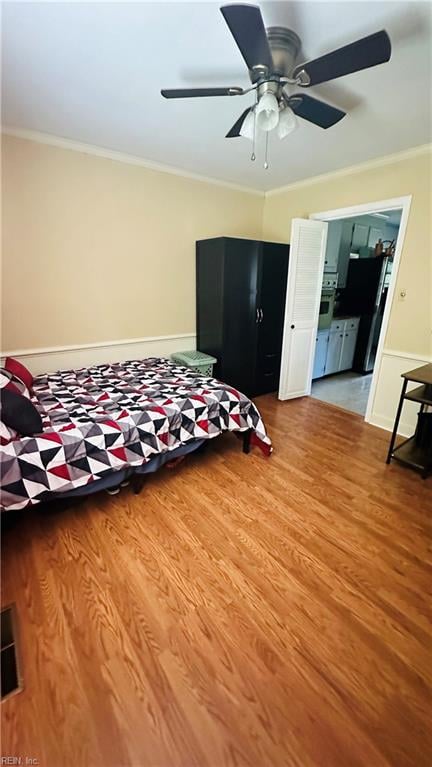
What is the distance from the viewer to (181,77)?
1.82 m

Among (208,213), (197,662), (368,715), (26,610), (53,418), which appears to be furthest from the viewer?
(208,213)

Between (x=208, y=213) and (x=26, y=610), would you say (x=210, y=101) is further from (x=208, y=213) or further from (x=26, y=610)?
(x=26, y=610)

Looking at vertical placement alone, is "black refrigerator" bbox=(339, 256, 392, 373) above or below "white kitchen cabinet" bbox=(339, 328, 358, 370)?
above

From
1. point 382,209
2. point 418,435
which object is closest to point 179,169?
point 382,209

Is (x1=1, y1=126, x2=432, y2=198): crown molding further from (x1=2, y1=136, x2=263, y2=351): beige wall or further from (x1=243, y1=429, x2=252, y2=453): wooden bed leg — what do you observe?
(x1=243, y1=429, x2=252, y2=453): wooden bed leg

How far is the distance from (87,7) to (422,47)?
5.14ft

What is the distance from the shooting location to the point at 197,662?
129 cm

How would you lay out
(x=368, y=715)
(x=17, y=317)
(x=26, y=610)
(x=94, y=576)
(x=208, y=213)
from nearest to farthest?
(x=368, y=715), (x=26, y=610), (x=94, y=576), (x=17, y=317), (x=208, y=213)

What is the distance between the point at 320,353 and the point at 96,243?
3.22m

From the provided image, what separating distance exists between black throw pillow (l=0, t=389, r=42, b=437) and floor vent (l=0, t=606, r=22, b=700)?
85cm

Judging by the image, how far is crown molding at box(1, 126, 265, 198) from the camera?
2513 mm

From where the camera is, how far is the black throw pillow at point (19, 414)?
1.70m

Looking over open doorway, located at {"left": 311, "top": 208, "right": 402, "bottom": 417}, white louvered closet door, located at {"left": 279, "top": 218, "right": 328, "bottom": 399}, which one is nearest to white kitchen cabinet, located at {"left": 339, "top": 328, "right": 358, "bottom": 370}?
open doorway, located at {"left": 311, "top": 208, "right": 402, "bottom": 417}

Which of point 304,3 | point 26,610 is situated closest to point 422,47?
point 304,3
